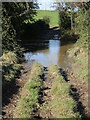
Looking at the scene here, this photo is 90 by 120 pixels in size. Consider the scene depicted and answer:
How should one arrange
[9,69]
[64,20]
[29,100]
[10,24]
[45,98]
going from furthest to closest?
[64,20] < [10,24] < [9,69] < [45,98] < [29,100]

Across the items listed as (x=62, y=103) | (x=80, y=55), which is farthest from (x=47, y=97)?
(x=80, y=55)

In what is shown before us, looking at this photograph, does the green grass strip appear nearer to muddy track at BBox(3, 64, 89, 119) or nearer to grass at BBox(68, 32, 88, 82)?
muddy track at BBox(3, 64, 89, 119)

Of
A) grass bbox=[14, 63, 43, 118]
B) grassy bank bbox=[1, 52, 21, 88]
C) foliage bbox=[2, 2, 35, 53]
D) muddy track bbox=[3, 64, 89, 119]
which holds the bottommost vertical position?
muddy track bbox=[3, 64, 89, 119]

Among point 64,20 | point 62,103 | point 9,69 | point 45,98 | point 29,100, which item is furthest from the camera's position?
point 64,20

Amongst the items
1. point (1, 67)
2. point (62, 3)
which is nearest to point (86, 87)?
point (1, 67)

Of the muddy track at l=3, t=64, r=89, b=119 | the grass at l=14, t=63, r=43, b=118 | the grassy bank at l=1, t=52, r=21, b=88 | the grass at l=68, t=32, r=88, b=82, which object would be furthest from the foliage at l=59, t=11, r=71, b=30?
the grass at l=14, t=63, r=43, b=118

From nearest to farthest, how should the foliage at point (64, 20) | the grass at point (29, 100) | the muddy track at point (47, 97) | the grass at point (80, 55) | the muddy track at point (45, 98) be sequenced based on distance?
1. the grass at point (29, 100)
2. the muddy track at point (45, 98)
3. the muddy track at point (47, 97)
4. the grass at point (80, 55)
5. the foliage at point (64, 20)

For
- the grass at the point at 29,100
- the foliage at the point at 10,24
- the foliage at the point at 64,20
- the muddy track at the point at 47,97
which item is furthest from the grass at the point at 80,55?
the foliage at the point at 64,20

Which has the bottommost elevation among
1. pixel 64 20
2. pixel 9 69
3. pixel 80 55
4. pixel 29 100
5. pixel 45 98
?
pixel 45 98

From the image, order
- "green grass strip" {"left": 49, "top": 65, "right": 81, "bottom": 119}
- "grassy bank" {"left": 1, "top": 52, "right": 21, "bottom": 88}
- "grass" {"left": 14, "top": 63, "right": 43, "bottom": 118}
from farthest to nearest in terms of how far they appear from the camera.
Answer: "grassy bank" {"left": 1, "top": 52, "right": 21, "bottom": 88} → "grass" {"left": 14, "top": 63, "right": 43, "bottom": 118} → "green grass strip" {"left": 49, "top": 65, "right": 81, "bottom": 119}

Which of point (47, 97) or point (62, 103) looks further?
point (47, 97)

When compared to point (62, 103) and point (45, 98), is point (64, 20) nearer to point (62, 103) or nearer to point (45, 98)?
point (45, 98)

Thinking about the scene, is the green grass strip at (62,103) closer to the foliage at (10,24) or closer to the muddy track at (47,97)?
the muddy track at (47,97)

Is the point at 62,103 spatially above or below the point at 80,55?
below
